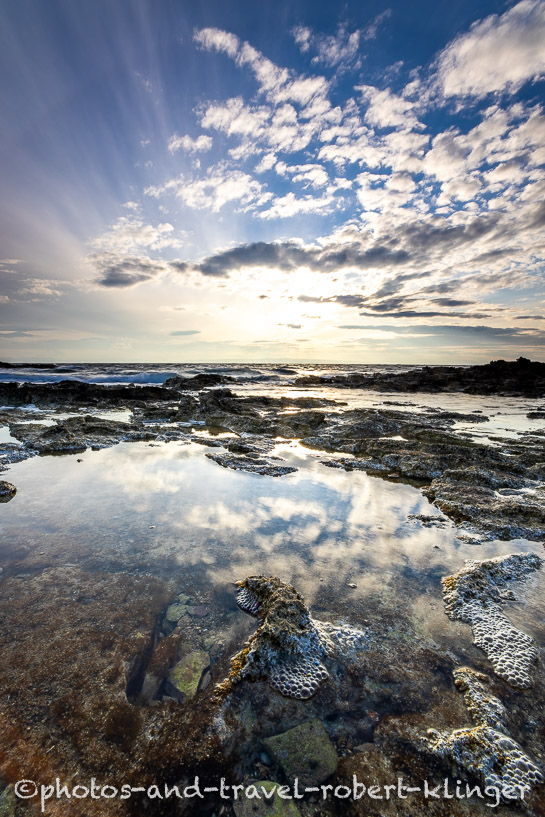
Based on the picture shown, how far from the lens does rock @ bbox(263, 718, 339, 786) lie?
215 cm

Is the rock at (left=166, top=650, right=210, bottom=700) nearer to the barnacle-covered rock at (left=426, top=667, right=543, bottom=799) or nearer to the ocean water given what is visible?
the ocean water

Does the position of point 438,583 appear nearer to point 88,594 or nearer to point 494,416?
point 88,594

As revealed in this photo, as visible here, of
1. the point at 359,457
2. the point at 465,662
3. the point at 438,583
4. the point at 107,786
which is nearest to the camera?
the point at 107,786

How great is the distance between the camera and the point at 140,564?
13.7ft

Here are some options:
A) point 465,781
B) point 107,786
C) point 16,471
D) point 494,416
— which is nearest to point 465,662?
point 465,781

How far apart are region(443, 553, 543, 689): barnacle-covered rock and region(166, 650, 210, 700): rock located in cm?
253

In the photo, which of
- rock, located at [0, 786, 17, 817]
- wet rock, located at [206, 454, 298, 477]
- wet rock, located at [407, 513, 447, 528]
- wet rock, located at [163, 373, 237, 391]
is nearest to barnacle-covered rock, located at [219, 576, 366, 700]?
rock, located at [0, 786, 17, 817]

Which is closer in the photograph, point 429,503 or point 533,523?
point 533,523

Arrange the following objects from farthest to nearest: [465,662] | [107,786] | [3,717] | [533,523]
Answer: [533,523]
[465,662]
[3,717]
[107,786]

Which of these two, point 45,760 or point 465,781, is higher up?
point 45,760

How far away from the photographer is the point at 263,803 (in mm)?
1998

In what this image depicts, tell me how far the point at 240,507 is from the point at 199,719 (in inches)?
140

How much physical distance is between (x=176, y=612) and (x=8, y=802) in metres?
1.61

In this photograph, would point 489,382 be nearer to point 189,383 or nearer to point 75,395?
point 189,383
